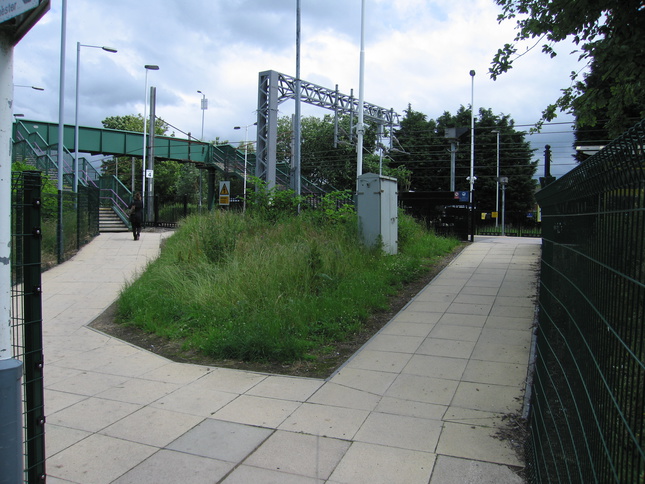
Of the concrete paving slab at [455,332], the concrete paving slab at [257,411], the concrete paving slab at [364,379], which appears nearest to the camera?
the concrete paving slab at [257,411]

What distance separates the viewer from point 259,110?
19000 millimetres

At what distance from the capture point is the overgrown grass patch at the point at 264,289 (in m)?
5.97

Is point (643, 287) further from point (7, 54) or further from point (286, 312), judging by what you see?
point (286, 312)

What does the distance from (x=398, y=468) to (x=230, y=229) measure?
8052 mm

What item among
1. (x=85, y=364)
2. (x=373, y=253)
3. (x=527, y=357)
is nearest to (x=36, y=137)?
(x=373, y=253)

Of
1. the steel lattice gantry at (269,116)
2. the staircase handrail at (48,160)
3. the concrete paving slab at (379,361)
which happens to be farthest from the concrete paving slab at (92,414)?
the staircase handrail at (48,160)

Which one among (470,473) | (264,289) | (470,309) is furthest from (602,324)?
(470,309)

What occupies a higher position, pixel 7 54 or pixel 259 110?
pixel 259 110

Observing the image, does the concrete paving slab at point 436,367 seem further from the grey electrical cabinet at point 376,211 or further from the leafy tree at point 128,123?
the leafy tree at point 128,123

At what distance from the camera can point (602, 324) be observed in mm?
1776

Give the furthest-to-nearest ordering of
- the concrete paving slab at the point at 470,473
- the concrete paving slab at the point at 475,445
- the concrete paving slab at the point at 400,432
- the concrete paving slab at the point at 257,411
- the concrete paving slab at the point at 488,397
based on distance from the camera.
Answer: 1. the concrete paving slab at the point at 488,397
2. the concrete paving slab at the point at 257,411
3. the concrete paving slab at the point at 400,432
4. the concrete paving slab at the point at 475,445
5. the concrete paving slab at the point at 470,473

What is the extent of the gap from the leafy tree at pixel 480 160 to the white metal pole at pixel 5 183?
48198 millimetres

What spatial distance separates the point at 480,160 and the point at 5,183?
51124 millimetres

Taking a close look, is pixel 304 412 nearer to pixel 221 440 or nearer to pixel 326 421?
pixel 326 421
